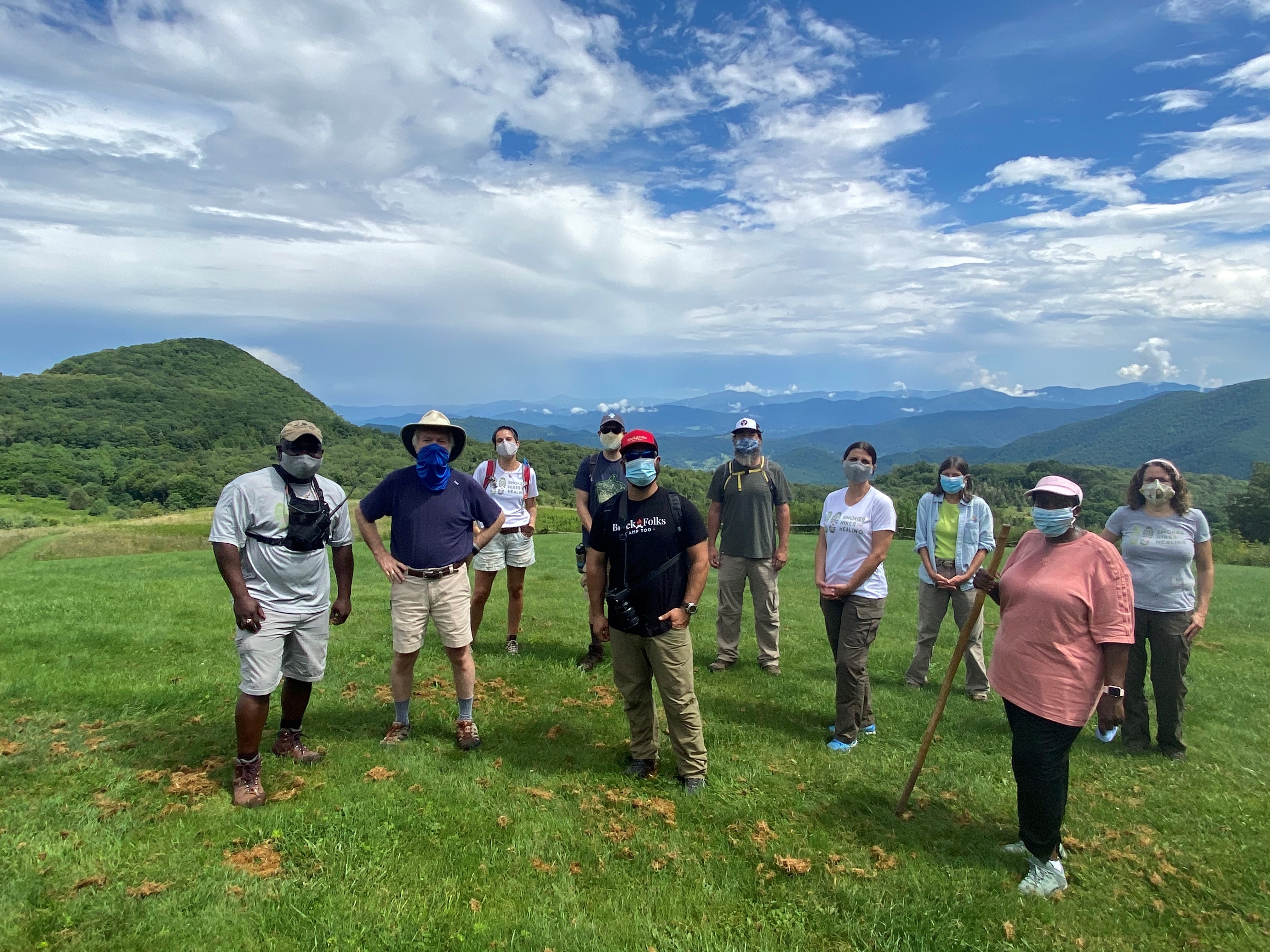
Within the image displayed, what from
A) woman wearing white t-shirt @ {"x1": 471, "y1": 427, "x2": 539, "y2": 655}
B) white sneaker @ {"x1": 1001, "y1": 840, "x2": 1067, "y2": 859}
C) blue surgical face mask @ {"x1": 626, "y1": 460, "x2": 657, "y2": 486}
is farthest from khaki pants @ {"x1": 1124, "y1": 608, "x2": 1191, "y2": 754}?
woman wearing white t-shirt @ {"x1": 471, "y1": 427, "x2": 539, "y2": 655}

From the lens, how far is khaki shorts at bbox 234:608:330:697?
15.9 ft

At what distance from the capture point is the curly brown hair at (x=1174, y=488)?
244 inches

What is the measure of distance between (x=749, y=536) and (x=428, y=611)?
13.0 feet

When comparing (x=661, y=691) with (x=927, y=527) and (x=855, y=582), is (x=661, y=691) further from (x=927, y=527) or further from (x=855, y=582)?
(x=927, y=527)

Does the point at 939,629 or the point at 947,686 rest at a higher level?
the point at 947,686

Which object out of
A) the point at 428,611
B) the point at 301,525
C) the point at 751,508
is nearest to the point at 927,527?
the point at 751,508

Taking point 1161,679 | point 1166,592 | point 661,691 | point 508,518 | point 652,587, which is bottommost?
point 1161,679

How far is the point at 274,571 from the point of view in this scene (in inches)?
194

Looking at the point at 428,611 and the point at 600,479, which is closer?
the point at 428,611

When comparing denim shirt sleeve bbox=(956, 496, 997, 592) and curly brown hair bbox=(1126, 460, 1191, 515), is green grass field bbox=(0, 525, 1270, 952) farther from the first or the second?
curly brown hair bbox=(1126, 460, 1191, 515)

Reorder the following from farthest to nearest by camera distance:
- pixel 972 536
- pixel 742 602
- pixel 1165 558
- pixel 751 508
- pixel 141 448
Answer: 1. pixel 141 448
2. pixel 742 602
3. pixel 751 508
4. pixel 972 536
5. pixel 1165 558

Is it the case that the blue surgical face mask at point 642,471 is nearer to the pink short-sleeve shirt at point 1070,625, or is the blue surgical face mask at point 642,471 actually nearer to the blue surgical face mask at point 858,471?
the blue surgical face mask at point 858,471

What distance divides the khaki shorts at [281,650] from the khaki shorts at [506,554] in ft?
9.50

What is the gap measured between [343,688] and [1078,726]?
6.93 m
